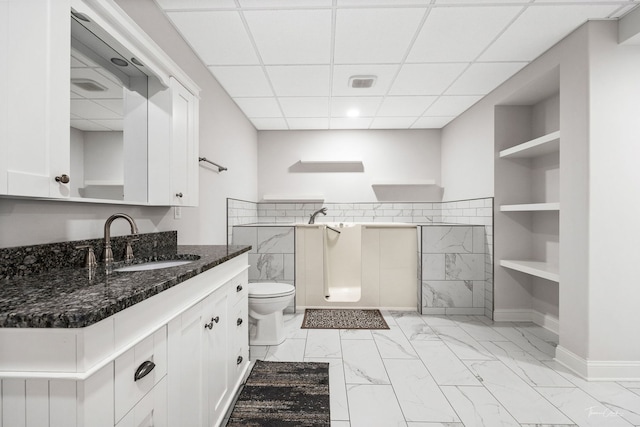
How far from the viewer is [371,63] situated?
2584 mm

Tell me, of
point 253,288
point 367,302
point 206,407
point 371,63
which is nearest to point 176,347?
point 206,407

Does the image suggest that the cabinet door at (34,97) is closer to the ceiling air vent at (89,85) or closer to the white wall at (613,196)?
the ceiling air vent at (89,85)

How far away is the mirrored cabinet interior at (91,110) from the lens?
920 mm

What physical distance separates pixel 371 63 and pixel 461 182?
2.07 metres

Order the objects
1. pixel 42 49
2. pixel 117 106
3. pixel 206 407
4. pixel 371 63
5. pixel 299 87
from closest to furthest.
A: pixel 42 49, pixel 206 407, pixel 117 106, pixel 371 63, pixel 299 87

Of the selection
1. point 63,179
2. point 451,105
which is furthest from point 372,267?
point 63,179

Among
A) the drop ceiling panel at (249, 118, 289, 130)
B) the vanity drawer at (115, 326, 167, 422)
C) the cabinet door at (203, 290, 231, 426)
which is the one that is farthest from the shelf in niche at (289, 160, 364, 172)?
the vanity drawer at (115, 326, 167, 422)

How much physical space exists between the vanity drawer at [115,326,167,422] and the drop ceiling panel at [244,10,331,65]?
1923 millimetres

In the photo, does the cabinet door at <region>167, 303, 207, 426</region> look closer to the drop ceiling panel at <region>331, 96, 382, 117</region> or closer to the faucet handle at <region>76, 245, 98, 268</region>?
the faucet handle at <region>76, 245, 98, 268</region>

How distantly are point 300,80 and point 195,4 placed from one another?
1.16 meters

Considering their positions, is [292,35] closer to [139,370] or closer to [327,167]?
[139,370]

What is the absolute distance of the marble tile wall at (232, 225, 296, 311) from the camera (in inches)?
135

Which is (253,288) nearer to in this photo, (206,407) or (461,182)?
(206,407)

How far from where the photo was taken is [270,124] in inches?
167
